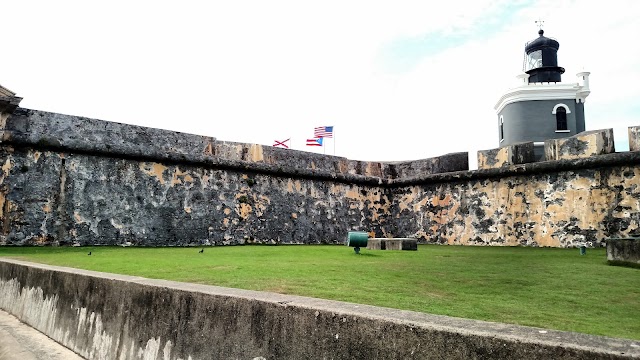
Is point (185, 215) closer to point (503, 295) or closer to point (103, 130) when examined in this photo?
point (103, 130)

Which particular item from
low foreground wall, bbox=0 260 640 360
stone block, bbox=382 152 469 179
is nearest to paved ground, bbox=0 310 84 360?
low foreground wall, bbox=0 260 640 360

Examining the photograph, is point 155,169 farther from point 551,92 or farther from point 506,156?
point 551,92

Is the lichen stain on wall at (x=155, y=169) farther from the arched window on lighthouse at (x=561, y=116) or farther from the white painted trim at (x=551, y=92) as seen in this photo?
the arched window on lighthouse at (x=561, y=116)

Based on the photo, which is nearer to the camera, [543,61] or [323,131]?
[323,131]

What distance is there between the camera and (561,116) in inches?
976

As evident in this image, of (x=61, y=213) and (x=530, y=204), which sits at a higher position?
(x=530, y=204)

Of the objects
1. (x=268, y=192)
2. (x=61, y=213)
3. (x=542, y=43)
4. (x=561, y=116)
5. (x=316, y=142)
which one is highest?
(x=542, y=43)

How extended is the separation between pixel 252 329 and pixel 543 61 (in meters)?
30.8

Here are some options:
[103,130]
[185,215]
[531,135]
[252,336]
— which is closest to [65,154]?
[103,130]

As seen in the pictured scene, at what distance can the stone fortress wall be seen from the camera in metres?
6.68

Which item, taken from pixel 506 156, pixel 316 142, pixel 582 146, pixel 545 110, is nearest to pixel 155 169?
pixel 506 156

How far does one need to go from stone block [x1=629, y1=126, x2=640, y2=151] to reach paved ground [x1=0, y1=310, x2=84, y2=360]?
27.2ft

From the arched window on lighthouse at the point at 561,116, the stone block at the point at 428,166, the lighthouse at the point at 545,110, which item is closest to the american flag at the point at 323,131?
the stone block at the point at 428,166

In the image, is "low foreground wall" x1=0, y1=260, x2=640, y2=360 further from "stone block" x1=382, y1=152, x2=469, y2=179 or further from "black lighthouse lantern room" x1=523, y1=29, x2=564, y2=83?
"black lighthouse lantern room" x1=523, y1=29, x2=564, y2=83
